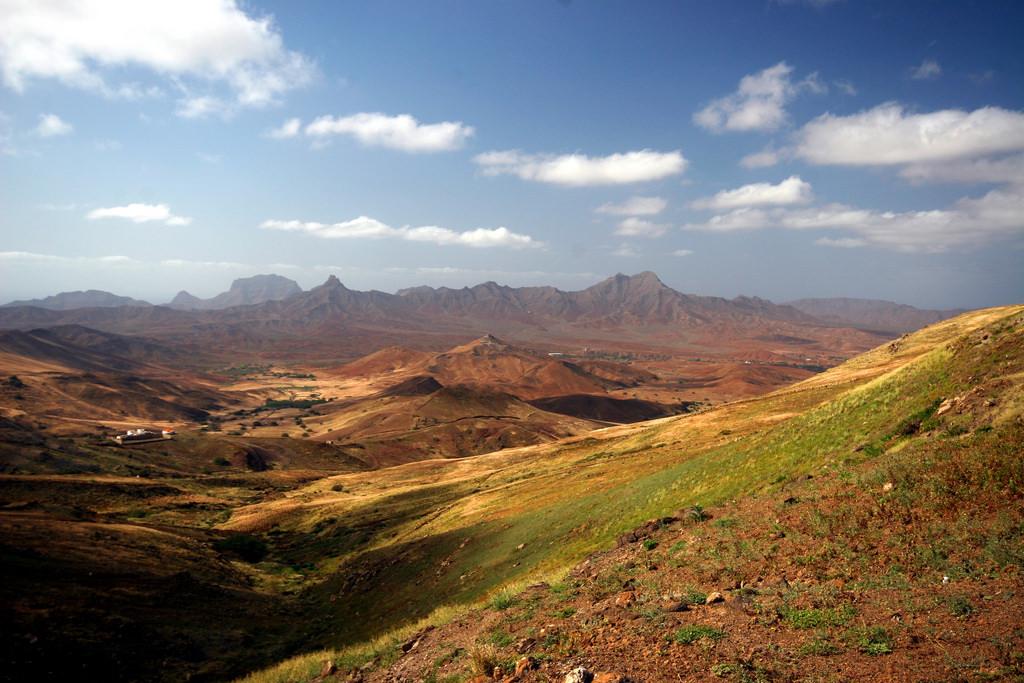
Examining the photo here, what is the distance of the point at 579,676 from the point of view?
9.45 metres

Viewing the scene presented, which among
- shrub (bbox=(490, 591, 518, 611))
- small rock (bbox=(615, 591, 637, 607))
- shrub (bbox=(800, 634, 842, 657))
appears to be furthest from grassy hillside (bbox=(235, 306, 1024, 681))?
shrub (bbox=(800, 634, 842, 657))

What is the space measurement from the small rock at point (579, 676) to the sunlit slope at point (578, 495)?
1228 centimetres

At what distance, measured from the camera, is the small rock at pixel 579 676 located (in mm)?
9406

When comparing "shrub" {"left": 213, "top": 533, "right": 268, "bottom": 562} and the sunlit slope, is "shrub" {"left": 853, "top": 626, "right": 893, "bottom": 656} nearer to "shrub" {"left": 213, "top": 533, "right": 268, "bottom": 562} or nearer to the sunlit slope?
the sunlit slope

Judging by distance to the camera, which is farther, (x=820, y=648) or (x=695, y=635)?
(x=695, y=635)

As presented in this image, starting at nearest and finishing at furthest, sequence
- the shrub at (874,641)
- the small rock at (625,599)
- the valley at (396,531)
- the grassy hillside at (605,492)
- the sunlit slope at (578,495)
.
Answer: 1. the shrub at (874,641)
2. the small rock at (625,599)
3. the valley at (396,531)
4. the grassy hillside at (605,492)
5. the sunlit slope at (578,495)

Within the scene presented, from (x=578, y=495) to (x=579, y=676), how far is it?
24637 millimetres

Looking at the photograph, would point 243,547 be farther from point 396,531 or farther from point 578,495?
point 578,495

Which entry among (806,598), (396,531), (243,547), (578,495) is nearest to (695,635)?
(806,598)

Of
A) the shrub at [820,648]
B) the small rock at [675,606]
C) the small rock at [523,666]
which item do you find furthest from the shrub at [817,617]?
the small rock at [523,666]

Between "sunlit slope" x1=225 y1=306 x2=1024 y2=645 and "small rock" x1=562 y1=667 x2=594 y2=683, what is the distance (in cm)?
1228

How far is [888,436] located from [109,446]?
326ft

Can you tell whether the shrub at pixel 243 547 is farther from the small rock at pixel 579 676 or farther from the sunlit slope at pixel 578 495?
the small rock at pixel 579 676

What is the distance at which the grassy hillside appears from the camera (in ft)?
62.1
